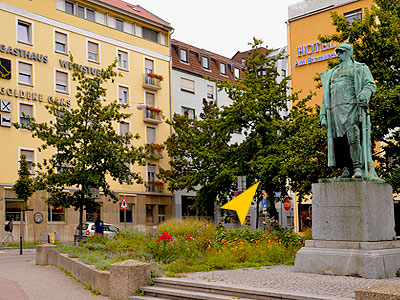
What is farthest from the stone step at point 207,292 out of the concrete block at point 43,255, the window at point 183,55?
the window at point 183,55

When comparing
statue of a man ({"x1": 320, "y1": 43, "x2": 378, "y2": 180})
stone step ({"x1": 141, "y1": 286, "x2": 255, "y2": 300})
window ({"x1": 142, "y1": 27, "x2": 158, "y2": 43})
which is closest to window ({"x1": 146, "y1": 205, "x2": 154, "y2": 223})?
window ({"x1": 142, "y1": 27, "x2": 158, "y2": 43})

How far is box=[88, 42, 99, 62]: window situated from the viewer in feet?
140

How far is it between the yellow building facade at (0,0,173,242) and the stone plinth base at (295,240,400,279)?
21482mm

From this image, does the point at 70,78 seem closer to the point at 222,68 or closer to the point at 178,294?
the point at 222,68

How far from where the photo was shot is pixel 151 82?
156 feet

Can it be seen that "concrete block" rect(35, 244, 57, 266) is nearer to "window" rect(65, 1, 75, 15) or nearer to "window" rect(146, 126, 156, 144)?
"window" rect(65, 1, 75, 15)

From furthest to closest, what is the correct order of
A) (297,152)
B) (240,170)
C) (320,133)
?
1. (240,170)
2. (297,152)
3. (320,133)

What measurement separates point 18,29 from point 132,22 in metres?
11.5

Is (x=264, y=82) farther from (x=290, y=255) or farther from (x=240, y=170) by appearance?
(x=290, y=255)

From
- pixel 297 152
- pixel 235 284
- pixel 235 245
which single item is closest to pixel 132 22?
pixel 297 152

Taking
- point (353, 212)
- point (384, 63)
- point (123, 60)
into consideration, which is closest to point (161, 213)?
point (123, 60)

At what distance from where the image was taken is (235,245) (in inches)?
554

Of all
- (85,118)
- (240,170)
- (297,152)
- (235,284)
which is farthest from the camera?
(240,170)

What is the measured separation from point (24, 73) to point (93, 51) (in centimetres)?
680
